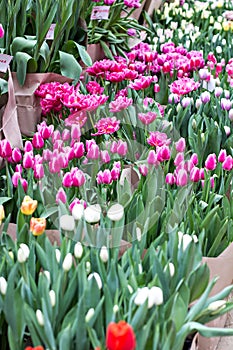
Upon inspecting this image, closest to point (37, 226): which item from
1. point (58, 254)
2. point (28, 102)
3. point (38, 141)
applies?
point (58, 254)

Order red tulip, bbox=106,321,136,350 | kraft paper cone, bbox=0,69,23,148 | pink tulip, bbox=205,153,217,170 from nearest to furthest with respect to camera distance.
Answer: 1. red tulip, bbox=106,321,136,350
2. pink tulip, bbox=205,153,217,170
3. kraft paper cone, bbox=0,69,23,148

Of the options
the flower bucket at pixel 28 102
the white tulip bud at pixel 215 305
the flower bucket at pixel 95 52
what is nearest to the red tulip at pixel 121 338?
the white tulip bud at pixel 215 305

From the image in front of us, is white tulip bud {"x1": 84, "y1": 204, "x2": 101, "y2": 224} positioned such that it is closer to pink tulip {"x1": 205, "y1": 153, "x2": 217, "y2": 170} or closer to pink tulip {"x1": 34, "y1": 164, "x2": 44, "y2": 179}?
pink tulip {"x1": 34, "y1": 164, "x2": 44, "y2": 179}

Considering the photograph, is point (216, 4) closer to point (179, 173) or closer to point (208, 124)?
point (208, 124)

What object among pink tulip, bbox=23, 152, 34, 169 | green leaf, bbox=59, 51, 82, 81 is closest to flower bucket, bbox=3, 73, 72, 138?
green leaf, bbox=59, 51, 82, 81

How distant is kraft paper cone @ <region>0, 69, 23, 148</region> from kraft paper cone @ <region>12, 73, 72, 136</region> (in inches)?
5.0

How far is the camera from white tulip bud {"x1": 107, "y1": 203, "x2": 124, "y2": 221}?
1.31 meters

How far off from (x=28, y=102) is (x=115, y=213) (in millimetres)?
926

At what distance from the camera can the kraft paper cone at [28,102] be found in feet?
6.97

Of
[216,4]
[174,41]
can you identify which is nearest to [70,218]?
[174,41]

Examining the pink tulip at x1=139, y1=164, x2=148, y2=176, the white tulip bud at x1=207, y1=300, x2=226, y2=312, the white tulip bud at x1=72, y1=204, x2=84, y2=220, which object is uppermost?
the white tulip bud at x1=72, y1=204, x2=84, y2=220

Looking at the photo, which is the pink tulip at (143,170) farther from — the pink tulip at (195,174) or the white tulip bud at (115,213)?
the white tulip bud at (115,213)

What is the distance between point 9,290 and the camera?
42.7 inches

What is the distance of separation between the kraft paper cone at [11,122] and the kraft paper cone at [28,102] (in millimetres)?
127
